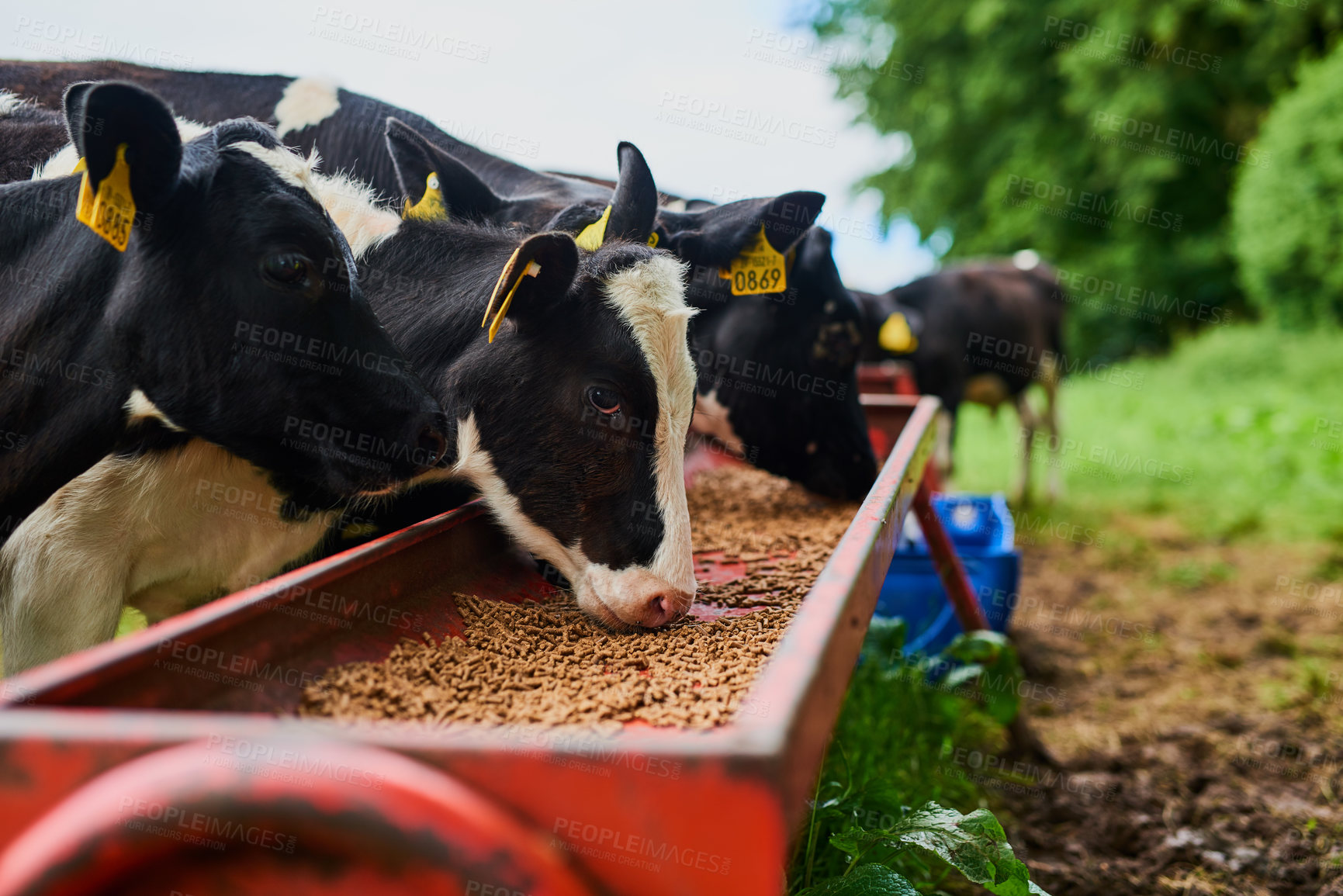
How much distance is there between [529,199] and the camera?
2943mm

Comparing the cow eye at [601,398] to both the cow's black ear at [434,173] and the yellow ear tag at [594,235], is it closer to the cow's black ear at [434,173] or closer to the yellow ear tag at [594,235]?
the yellow ear tag at [594,235]

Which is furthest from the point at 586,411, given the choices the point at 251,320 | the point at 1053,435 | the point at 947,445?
the point at 1053,435

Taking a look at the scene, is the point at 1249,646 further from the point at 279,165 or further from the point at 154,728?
the point at 154,728

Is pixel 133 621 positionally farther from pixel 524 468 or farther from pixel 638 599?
pixel 638 599

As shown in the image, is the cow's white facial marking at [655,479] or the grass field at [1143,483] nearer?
the cow's white facial marking at [655,479]

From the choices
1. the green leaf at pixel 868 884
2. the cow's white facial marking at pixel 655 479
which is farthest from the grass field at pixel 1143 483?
the cow's white facial marking at pixel 655 479

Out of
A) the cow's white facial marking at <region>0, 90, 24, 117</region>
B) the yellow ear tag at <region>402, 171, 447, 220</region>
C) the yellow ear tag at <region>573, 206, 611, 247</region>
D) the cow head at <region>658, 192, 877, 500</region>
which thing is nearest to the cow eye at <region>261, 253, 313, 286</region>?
the yellow ear tag at <region>402, 171, 447, 220</region>

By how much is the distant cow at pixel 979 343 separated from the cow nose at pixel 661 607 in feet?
17.7

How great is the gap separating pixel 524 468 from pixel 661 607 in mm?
461

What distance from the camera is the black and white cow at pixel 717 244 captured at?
10.0ft

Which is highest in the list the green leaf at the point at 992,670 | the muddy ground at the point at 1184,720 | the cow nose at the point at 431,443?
the cow nose at the point at 431,443

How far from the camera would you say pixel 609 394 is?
206 centimetres

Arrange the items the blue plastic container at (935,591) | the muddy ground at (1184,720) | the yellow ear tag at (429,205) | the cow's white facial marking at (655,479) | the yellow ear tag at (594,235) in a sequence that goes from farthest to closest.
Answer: the blue plastic container at (935,591) → the muddy ground at (1184,720) → the yellow ear tag at (429,205) → the yellow ear tag at (594,235) → the cow's white facial marking at (655,479)

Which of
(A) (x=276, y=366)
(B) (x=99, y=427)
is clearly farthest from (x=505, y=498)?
(B) (x=99, y=427)
